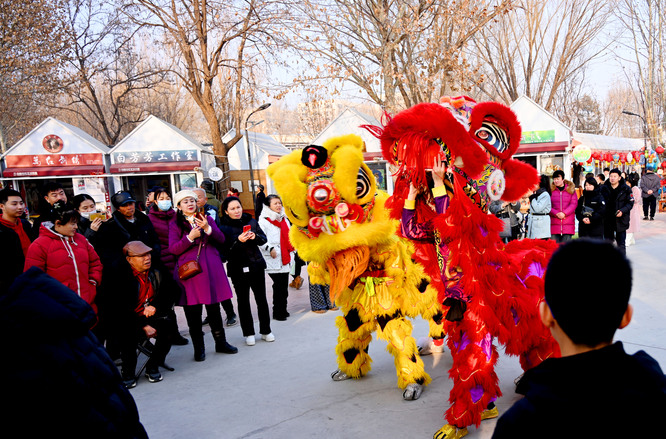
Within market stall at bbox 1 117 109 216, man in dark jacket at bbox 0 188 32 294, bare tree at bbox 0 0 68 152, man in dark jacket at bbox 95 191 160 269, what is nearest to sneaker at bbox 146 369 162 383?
man in dark jacket at bbox 95 191 160 269

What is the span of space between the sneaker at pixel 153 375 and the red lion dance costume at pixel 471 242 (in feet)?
8.84

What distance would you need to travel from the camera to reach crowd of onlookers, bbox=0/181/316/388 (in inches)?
167

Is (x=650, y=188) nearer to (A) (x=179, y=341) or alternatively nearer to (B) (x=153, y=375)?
(A) (x=179, y=341)

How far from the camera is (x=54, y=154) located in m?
18.1

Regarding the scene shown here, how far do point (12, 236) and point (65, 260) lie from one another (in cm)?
75

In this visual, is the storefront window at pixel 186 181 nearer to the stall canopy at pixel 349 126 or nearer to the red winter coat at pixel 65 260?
the stall canopy at pixel 349 126

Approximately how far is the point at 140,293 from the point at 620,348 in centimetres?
407

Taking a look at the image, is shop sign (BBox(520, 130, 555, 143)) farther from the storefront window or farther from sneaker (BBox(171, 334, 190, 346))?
sneaker (BBox(171, 334, 190, 346))

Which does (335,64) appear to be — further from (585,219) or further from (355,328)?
(355,328)

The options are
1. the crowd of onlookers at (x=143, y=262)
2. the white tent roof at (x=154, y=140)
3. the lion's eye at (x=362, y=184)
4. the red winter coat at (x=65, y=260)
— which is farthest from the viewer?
the white tent roof at (x=154, y=140)

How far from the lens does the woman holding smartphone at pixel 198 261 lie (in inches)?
184

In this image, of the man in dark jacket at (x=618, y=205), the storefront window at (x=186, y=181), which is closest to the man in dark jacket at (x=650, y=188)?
the man in dark jacket at (x=618, y=205)

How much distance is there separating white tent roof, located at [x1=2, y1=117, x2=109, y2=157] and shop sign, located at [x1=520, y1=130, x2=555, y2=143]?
16.7 meters

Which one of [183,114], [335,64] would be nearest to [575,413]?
[335,64]
